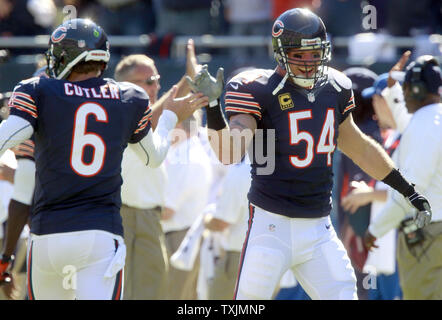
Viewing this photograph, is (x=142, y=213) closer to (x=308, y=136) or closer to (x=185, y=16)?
(x=308, y=136)

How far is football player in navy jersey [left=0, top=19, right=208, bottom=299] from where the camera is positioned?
3.68 m

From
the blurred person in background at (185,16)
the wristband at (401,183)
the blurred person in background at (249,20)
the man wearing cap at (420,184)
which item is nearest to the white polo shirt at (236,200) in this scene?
the man wearing cap at (420,184)

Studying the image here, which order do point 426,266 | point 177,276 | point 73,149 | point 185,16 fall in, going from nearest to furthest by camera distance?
point 73,149, point 426,266, point 177,276, point 185,16

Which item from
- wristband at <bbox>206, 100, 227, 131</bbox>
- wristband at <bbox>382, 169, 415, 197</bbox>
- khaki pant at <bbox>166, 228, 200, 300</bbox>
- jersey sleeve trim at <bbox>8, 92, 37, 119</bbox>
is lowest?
khaki pant at <bbox>166, 228, 200, 300</bbox>

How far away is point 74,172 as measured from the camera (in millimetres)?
3732

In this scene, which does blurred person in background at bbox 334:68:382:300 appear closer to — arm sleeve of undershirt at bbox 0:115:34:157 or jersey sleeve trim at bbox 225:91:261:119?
jersey sleeve trim at bbox 225:91:261:119

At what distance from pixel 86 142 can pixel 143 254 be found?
6.26 ft

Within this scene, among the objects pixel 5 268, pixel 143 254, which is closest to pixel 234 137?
pixel 5 268

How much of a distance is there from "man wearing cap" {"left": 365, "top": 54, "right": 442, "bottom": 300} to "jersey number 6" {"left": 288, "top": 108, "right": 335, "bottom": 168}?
905 mm

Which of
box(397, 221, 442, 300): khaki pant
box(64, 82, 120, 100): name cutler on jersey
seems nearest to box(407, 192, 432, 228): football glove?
box(397, 221, 442, 300): khaki pant

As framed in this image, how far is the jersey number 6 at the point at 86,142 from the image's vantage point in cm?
372

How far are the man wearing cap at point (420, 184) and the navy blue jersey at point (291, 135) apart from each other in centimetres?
91
